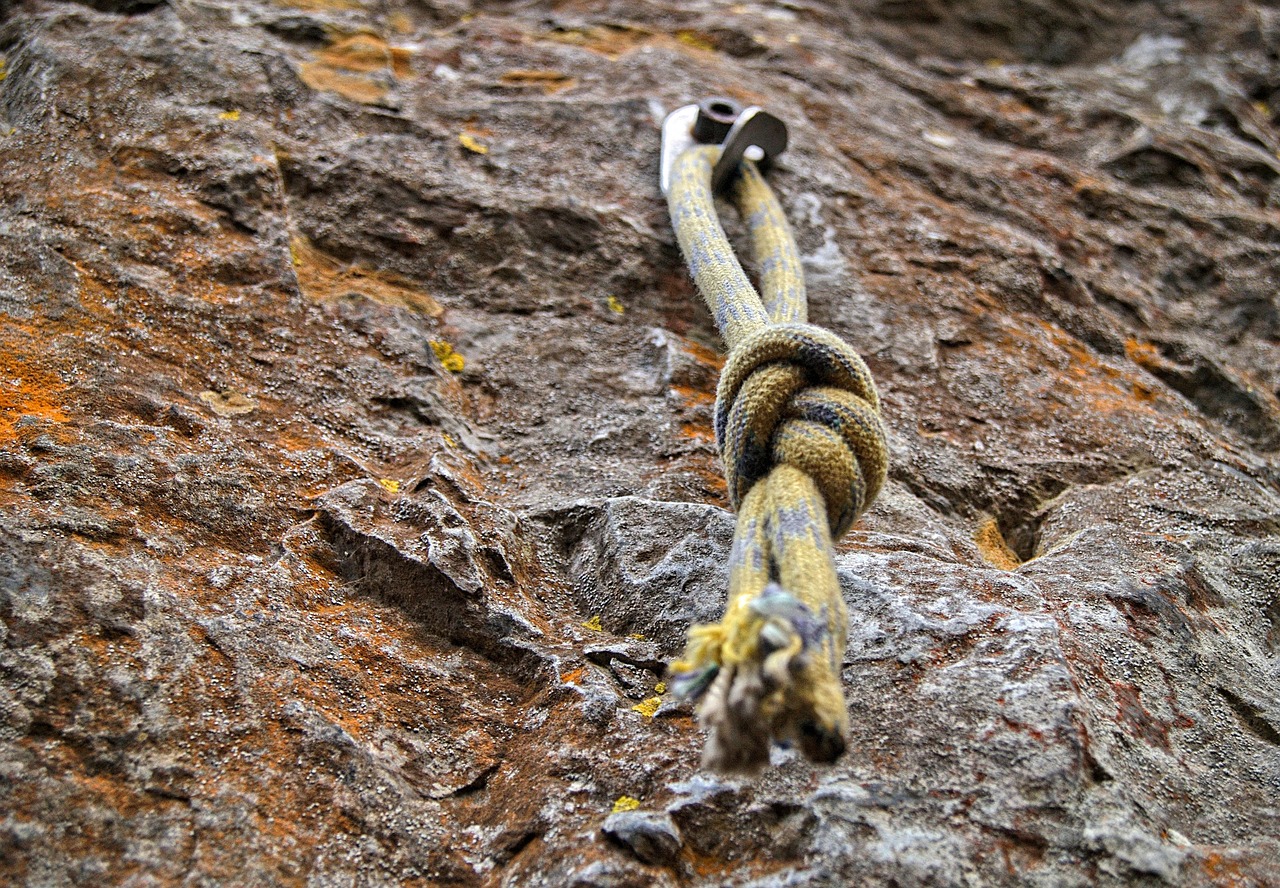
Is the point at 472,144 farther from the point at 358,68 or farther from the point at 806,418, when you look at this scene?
the point at 806,418

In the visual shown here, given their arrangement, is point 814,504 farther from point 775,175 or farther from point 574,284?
point 775,175

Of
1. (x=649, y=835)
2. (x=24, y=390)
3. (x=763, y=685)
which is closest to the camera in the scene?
(x=763, y=685)

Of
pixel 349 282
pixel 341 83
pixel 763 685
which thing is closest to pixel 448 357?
pixel 349 282

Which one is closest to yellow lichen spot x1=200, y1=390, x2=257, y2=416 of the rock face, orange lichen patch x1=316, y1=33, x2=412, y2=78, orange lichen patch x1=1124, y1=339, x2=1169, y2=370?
the rock face

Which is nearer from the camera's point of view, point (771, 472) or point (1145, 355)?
point (771, 472)

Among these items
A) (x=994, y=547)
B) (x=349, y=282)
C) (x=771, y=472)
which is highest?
(x=771, y=472)

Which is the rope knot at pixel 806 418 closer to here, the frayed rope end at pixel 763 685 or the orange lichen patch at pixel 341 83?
the frayed rope end at pixel 763 685
